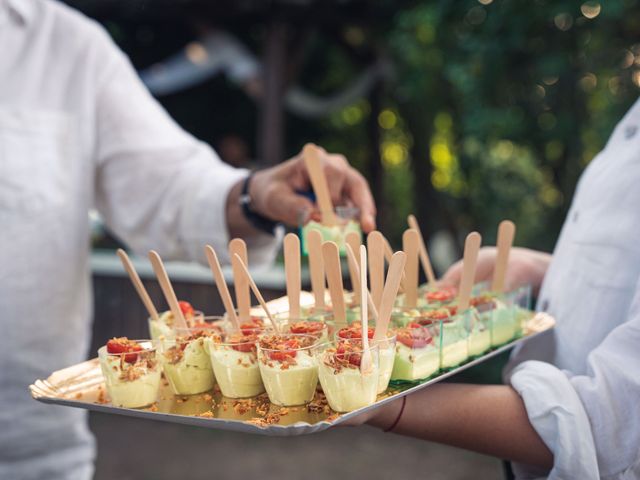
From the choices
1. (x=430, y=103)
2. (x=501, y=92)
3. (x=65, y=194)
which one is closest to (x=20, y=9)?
(x=65, y=194)

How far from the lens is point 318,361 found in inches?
54.5

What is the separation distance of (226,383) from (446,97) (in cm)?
448

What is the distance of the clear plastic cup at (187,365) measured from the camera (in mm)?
1492

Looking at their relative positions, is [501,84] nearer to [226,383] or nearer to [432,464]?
[432,464]

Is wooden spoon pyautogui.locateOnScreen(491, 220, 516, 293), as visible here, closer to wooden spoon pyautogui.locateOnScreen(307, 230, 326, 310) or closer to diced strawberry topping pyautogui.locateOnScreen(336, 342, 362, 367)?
wooden spoon pyautogui.locateOnScreen(307, 230, 326, 310)

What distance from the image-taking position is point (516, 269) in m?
2.10

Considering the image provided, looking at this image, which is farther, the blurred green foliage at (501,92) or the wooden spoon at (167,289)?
the blurred green foliage at (501,92)

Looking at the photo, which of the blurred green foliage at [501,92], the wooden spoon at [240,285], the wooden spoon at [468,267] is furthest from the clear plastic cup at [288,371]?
the blurred green foliage at [501,92]

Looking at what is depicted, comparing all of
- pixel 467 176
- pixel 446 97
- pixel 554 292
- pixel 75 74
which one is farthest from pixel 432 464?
pixel 75 74

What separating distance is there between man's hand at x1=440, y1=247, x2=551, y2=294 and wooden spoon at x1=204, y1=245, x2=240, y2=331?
0.75 meters

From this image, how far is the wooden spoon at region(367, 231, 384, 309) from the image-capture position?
155 cm

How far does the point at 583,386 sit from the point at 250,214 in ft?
3.45

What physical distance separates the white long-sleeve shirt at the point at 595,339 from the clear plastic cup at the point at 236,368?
53 centimetres

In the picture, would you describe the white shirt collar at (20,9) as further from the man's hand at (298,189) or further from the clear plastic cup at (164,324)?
the clear plastic cup at (164,324)
